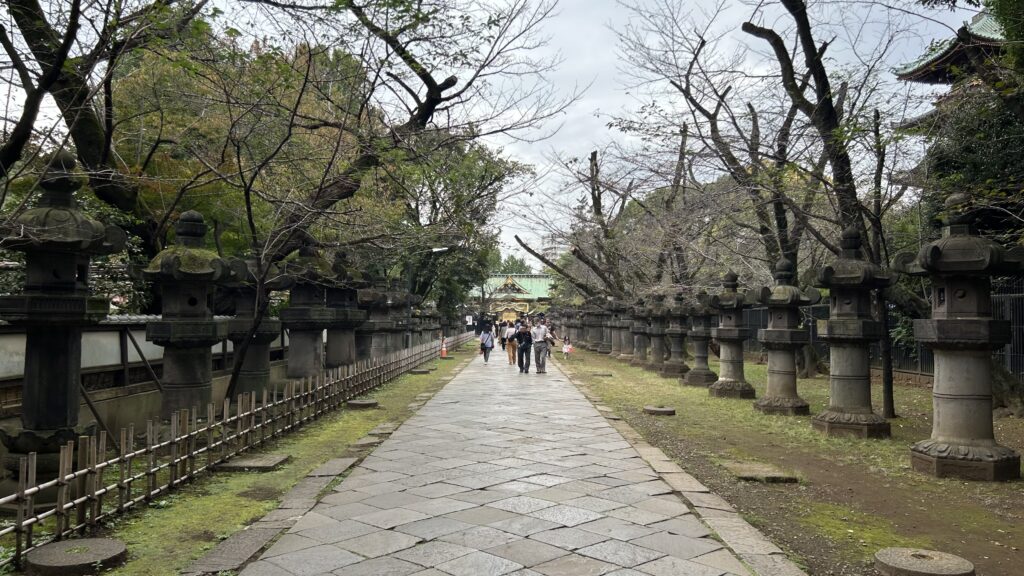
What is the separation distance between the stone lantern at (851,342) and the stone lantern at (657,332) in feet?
36.1

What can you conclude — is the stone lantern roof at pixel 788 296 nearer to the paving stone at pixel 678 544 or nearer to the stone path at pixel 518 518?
the stone path at pixel 518 518

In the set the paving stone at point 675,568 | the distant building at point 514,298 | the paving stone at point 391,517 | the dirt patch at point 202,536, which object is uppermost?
the distant building at point 514,298

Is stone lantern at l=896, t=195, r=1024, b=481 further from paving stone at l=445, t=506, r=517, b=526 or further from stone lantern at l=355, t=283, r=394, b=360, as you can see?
stone lantern at l=355, t=283, r=394, b=360

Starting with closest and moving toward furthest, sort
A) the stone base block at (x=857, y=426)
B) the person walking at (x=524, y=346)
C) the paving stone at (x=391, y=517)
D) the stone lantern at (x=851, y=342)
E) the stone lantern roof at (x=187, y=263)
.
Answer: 1. the paving stone at (x=391, y=517)
2. the stone lantern roof at (x=187, y=263)
3. the stone base block at (x=857, y=426)
4. the stone lantern at (x=851, y=342)
5. the person walking at (x=524, y=346)

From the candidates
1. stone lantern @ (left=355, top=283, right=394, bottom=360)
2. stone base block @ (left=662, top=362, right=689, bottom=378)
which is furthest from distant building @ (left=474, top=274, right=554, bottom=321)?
stone lantern @ (left=355, top=283, right=394, bottom=360)

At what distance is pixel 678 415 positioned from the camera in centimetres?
1178

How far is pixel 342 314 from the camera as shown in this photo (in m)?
13.7

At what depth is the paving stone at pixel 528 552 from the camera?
435 centimetres

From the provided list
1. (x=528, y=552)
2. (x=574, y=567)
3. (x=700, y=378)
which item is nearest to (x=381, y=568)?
(x=528, y=552)

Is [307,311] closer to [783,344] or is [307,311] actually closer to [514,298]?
[783,344]

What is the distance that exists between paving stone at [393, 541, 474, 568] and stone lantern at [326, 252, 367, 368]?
8.07 metres

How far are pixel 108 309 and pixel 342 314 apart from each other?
6633 millimetres

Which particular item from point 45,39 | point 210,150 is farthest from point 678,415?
point 45,39

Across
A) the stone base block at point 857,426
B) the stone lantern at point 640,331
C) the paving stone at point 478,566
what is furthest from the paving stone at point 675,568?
the stone lantern at point 640,331
